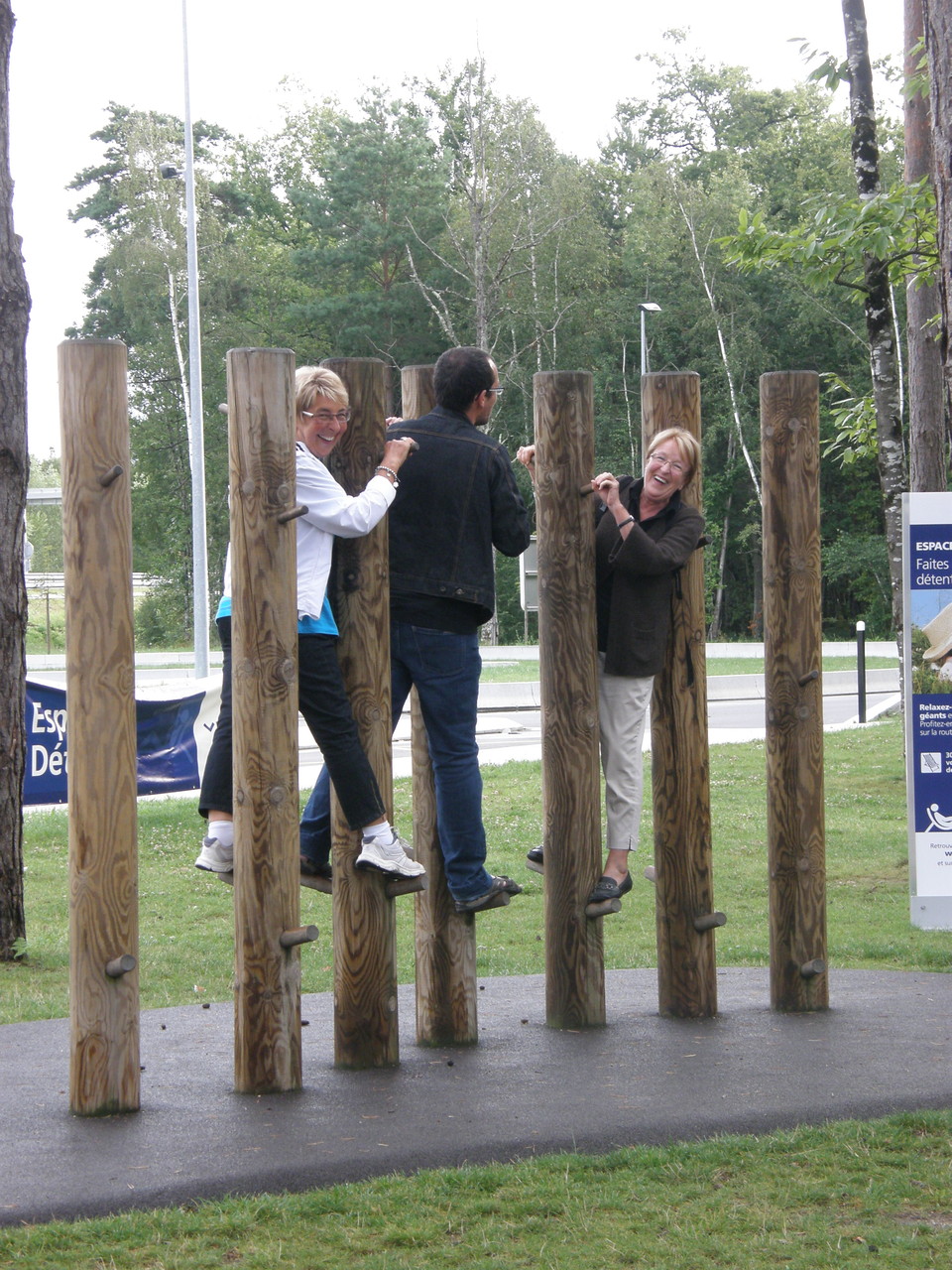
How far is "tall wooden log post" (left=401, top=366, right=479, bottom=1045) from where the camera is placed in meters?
5.08

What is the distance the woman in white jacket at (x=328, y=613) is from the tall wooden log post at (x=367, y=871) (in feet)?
0.25

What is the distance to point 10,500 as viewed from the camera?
679 cm

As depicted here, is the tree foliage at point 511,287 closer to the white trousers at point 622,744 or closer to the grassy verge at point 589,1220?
the white trousers at point 622,744

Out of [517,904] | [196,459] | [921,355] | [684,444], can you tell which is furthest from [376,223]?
[684,444]

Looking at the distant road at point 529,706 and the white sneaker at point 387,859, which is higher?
the white sneaker at point 387,859

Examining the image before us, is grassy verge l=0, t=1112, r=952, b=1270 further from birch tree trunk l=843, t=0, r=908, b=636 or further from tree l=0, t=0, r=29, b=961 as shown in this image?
birch tree trunk l=843, t=0, r=908, b=636

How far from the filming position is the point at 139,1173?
3773 mm

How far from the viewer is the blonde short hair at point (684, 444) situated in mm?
5148

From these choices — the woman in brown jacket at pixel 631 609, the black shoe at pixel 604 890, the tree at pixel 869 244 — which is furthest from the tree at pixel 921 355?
the black shoe at pixel 604 890

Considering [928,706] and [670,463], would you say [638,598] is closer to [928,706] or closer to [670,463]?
[670,463]

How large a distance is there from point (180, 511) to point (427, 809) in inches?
1730

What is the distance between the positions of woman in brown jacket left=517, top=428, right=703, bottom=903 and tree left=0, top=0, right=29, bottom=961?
2.81 m

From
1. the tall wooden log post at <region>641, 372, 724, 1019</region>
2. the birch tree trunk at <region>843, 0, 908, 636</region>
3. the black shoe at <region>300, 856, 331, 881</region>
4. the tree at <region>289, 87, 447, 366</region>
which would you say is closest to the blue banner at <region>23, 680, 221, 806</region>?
the birch tree trunk at <region>843, 0, 908, 636</region>

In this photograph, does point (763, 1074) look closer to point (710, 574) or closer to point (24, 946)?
point (24, 946)
